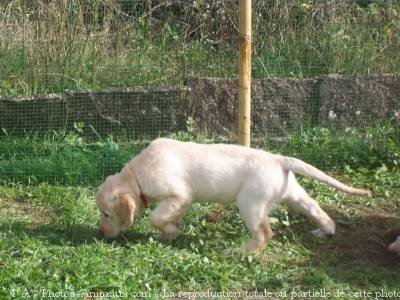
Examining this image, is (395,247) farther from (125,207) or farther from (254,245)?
(125,207)

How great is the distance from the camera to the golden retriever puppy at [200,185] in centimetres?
540

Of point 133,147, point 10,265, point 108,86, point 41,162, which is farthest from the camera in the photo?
point 108,86

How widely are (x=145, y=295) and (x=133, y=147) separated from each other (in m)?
2.95

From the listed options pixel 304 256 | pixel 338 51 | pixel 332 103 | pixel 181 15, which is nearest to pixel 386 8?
pixel 338 51

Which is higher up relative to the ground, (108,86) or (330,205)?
(108,86)

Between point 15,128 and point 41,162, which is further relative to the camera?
point 15,128

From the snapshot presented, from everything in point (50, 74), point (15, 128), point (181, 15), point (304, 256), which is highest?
point (181, 15)

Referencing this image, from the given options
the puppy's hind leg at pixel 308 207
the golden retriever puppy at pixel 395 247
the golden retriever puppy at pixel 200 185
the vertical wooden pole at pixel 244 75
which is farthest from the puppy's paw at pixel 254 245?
the vertical wooden pole at pixel 244 75

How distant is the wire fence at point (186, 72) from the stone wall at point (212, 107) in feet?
0.04

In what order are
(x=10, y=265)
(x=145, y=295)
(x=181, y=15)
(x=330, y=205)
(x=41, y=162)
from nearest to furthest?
1. (x=145, y=295)
2. (x=10, y=265)
3. (x=330, y=205)
4. (x=41, y=162)
5. (x=181, y=15)

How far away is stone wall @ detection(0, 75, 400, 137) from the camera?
297 inches

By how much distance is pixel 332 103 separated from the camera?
26.1 ft

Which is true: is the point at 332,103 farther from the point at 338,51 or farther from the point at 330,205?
the point at 330,205

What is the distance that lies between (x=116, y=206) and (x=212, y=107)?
2.62m
